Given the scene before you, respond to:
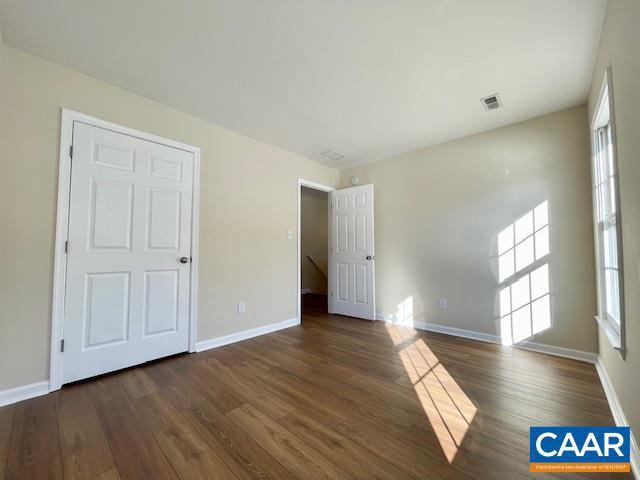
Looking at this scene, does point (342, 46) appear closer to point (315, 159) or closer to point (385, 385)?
point (315, 159)

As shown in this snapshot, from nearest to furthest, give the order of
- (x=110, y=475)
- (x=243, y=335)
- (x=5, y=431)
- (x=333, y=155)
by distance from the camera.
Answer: (x=110, y=475)
(x=5, y=431)
(x=243, y=335)
(x=333, y=155)

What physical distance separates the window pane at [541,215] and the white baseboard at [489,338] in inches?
48.0

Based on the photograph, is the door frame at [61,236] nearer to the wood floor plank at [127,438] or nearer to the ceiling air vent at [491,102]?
the wood floor plank at [127,438]

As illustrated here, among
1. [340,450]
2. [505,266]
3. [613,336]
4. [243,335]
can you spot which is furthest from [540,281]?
[243,335]

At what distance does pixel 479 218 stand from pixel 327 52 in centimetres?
245

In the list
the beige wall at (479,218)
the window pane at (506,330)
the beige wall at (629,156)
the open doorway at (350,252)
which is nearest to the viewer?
the beige wall at (629,156)

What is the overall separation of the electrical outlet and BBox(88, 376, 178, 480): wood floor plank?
3083 mm

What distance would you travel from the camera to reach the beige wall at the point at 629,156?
1.17 m

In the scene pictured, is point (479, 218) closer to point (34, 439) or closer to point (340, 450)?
point (340, 450)

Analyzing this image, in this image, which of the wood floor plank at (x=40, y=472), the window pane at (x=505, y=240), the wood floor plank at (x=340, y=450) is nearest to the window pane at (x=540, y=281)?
the window pane at (x=505, y=240)

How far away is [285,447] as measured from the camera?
137cm

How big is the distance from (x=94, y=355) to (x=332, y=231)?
326cm

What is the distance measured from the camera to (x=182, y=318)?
2.60 m

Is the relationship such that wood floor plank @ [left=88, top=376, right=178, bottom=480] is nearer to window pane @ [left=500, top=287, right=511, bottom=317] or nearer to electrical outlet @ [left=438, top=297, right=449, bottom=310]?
electrical outlet @ [left=438, top=297, right=449, bottom=310]
